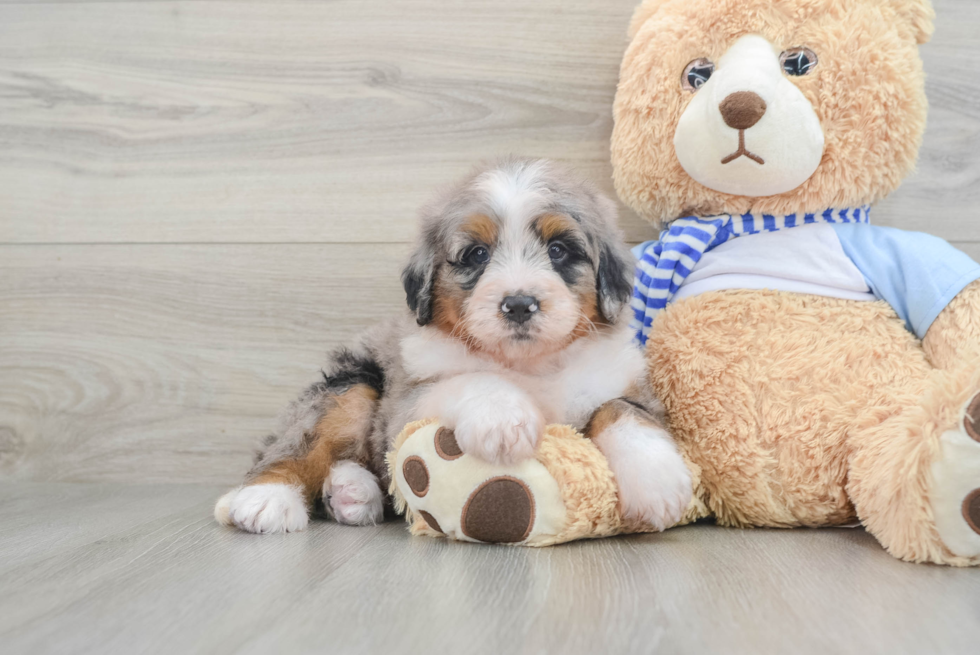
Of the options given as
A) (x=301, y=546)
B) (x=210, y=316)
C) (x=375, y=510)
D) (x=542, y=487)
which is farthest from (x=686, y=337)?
(x=210, y=316)

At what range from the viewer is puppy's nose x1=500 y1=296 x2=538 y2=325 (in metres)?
1.76

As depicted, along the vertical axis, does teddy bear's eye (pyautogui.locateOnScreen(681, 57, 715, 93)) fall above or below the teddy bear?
above

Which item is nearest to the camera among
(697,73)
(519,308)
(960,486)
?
(960,486)

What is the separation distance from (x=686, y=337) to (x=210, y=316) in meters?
1.77

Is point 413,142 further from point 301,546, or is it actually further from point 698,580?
point 698,580

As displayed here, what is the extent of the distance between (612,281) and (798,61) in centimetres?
80

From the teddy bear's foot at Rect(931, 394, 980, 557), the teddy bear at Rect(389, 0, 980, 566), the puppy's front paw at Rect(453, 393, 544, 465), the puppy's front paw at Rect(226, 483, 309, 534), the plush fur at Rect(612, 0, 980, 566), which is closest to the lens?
the teddy bear's foot at Rect(931, 394, 980, 557)

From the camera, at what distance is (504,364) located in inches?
78.2

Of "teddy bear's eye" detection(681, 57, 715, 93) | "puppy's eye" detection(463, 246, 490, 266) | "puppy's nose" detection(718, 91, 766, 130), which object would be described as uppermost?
"teddy bear's eye" detection(681, 57, 715, 93)

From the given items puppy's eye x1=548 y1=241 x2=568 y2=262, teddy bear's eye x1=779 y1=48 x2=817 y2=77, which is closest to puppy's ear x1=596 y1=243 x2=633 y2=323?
puppy's eye x1=548 y1=241 x2=568 y2=262

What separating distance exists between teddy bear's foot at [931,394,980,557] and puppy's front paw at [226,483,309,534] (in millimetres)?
1510

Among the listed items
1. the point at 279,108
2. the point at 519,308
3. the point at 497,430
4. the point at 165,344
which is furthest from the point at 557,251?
the point at 165,344

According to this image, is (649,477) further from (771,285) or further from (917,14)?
(917,14)

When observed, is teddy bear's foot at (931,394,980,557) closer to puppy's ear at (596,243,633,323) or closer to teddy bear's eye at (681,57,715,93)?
puppy's ear at (596,243,633,323)
